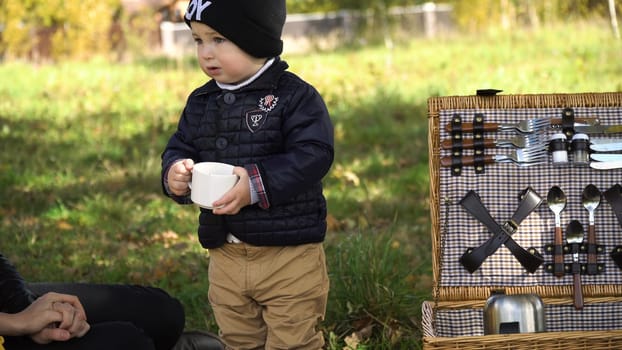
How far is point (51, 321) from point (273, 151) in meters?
0.71

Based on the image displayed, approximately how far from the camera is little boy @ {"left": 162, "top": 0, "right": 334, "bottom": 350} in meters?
2.39

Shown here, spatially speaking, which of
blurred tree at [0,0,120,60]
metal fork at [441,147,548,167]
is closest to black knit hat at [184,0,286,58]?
metal fork at [441,147,548,167]

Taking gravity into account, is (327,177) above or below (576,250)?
above

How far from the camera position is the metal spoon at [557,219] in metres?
2.77

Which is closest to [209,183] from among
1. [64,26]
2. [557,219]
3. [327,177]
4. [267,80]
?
[267,80]

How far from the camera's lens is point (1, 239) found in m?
4.39

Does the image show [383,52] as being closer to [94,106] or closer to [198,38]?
[94,106]

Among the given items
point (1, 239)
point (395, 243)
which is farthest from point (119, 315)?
point (1, 239)

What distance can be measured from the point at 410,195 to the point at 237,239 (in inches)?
106

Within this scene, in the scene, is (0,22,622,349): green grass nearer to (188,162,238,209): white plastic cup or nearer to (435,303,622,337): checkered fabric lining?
(435,303,622,337): checkered fabric lining

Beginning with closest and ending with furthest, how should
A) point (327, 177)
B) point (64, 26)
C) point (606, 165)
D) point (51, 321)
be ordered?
point (51, 321) → point (606, 165) → point (327, 177) → point (64, 26)

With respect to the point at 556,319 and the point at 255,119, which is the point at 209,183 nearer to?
the point at 255,119

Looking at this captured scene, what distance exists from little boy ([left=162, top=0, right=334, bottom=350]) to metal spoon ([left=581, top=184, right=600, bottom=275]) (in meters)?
0.82

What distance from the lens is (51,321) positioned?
227 centimetres
